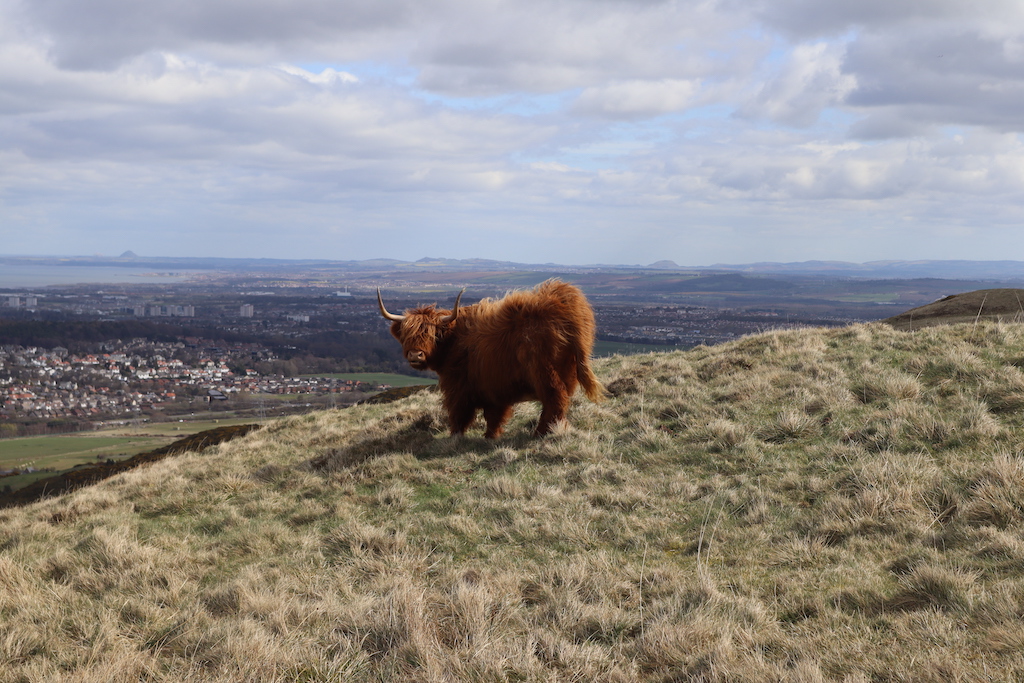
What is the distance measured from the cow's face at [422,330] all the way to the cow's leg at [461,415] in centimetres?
67

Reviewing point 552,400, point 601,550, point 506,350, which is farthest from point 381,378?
point 601,550

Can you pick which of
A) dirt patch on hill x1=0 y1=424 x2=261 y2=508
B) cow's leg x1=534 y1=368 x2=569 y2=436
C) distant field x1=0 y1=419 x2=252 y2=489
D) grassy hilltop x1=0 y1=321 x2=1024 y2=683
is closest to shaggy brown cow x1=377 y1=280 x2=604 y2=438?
cow's leg x1=534 y1=368 x2=569 y2=436

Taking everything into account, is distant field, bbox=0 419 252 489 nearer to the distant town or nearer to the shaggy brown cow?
the distant town

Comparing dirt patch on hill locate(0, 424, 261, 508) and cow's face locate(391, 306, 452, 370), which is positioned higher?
cow's face locate(391, 306, 452, 370)

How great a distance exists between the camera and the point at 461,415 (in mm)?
9281

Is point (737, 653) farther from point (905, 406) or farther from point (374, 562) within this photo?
point (905, 406)

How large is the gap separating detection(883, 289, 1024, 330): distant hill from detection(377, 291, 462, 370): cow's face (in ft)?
30.5

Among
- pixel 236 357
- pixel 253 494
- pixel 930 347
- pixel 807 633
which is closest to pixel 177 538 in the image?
pixel 253 494

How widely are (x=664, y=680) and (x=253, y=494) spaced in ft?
20.5

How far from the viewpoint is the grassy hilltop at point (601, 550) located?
338 centimetres

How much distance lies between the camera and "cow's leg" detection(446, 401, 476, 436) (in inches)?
364

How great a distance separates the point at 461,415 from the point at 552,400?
1.65 metres

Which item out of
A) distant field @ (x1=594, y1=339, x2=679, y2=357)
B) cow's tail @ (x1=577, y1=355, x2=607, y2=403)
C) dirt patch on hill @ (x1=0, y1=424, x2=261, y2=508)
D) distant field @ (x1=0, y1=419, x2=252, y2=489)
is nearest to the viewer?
cow's tail @ (x1=577, y1=355, x2=607, y2=403)

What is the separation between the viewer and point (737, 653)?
129 inches
